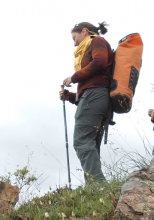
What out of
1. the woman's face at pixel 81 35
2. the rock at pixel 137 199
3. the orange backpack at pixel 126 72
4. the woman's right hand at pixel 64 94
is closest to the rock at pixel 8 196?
the rock at pixel 137 199

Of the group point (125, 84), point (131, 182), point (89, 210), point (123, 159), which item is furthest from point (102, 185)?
point (125, 84)

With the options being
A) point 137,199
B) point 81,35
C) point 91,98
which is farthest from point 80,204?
point 81,35

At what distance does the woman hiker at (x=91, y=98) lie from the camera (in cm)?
464

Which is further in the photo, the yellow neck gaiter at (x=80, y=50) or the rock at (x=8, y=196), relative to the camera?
the yellow neck gaiter at (x=80, y=50)

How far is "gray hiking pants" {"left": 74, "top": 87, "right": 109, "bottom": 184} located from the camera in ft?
15.1

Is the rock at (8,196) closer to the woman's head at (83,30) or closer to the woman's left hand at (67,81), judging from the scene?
the woman's left hand at (67,81)

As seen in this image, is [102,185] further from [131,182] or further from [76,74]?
[76,74]

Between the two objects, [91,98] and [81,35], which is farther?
[81,35]

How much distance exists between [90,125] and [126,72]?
2.68ft

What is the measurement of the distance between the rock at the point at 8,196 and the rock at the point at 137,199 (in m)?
1.33

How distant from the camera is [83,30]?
5.50 meters

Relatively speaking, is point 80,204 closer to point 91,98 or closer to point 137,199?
point 137,199

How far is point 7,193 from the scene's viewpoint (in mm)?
4129

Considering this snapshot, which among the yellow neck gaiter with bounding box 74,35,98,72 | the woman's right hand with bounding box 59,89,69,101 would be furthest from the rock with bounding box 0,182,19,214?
the yellow neck gaiter with bounding box 74,35,98,72
